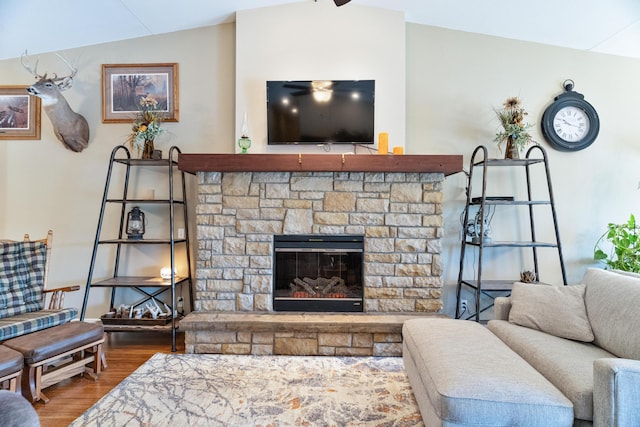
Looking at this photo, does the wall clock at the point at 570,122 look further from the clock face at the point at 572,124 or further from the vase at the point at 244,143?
the vase at the point at 244,143

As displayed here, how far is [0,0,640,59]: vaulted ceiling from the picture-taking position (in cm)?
273

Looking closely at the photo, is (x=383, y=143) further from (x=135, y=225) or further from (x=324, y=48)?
(x=135, y=225)

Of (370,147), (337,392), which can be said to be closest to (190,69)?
(370,147)

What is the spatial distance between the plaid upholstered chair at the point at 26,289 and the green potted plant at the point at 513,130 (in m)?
3.86

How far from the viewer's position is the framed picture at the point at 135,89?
10.7 feet

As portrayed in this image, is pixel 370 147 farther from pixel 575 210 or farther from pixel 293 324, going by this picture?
pixel 575 210

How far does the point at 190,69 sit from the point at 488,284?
3525 millimetres

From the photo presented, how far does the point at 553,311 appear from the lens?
6.72 ft

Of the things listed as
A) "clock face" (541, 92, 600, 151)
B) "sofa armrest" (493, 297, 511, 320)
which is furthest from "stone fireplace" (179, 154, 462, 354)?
"clock face" (541, 92, 600, 151)

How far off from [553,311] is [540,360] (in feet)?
1.63

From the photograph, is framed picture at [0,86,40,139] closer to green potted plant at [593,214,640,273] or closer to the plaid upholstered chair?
the plaid upholstered chair

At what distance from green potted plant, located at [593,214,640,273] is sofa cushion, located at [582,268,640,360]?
4.01 feet

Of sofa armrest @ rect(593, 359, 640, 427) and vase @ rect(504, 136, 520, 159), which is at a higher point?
vase @ rect(504, 136, 520, 159)

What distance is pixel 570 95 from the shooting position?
126 inches
